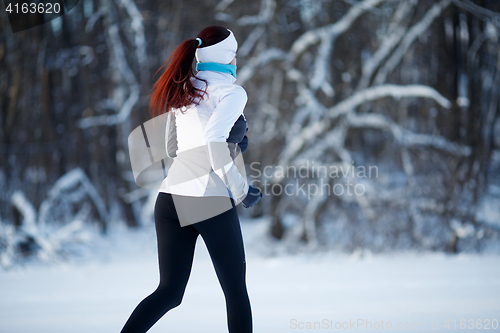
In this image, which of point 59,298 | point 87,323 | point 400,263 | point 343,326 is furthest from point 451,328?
point 59,298

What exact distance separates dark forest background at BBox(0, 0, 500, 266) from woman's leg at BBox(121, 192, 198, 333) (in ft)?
7.85

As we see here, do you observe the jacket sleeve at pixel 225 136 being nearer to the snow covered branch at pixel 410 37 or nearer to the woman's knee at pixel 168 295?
the woman's knee at pixel 168 295

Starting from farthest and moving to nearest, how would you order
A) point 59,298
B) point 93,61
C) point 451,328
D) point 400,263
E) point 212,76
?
point 93,61 < point 400,263 < point 59,298 < point 451,328 < point 212,76

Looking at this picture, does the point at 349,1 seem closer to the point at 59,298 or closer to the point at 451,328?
the point at 451,328

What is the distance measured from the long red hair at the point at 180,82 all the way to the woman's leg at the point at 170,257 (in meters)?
0.33

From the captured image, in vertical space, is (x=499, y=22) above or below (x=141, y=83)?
above

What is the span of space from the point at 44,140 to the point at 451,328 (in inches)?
142

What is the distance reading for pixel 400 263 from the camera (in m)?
3.59

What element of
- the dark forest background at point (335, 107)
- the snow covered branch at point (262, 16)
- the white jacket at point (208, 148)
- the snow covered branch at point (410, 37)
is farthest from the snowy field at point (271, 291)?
the snow covered branch at point (262, 16)

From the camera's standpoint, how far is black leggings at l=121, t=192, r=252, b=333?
1405 millimetres

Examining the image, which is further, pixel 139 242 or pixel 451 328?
pixel 139 242

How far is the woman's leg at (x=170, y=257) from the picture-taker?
1396 mm


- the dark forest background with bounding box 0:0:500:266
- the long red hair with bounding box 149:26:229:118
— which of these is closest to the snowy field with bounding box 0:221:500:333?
the dark forest background with bounding box 0:0:500:266

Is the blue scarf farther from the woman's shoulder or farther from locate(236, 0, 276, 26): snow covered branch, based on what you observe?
locate(236, 0, 276, 26): snow covered branch
